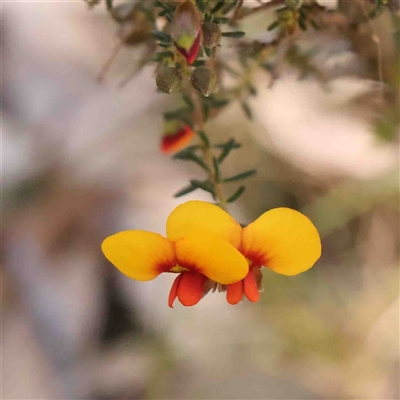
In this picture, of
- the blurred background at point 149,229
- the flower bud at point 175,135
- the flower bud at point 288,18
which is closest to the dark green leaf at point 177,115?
the flower bud at point 175,135

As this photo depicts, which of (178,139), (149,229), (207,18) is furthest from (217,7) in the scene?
(149,229)

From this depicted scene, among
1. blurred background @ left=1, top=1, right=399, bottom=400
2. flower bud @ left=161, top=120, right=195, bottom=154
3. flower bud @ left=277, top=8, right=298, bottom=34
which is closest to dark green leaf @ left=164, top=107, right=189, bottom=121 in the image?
flower bud @ left=161, top=120, right=195, bottom=154

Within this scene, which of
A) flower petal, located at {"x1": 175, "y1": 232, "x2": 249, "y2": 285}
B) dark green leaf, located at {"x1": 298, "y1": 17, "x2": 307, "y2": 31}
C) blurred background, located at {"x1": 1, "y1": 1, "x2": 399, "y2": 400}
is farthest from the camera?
blurred background, located at {"x1": 1, "y1": 1, "x2": 399, "y2": 400}

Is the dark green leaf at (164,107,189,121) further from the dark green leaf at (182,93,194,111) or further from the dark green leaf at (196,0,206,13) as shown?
the dark green leaf at (196,0,206,13)

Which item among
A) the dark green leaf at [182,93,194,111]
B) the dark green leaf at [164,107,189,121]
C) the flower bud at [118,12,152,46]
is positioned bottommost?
the dark green leaf at [164,107,189,121]

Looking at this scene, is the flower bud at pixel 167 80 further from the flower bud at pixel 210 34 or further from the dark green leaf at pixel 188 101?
the dark green leaf at pixel 188 101

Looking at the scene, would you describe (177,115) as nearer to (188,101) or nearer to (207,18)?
(188,101)
